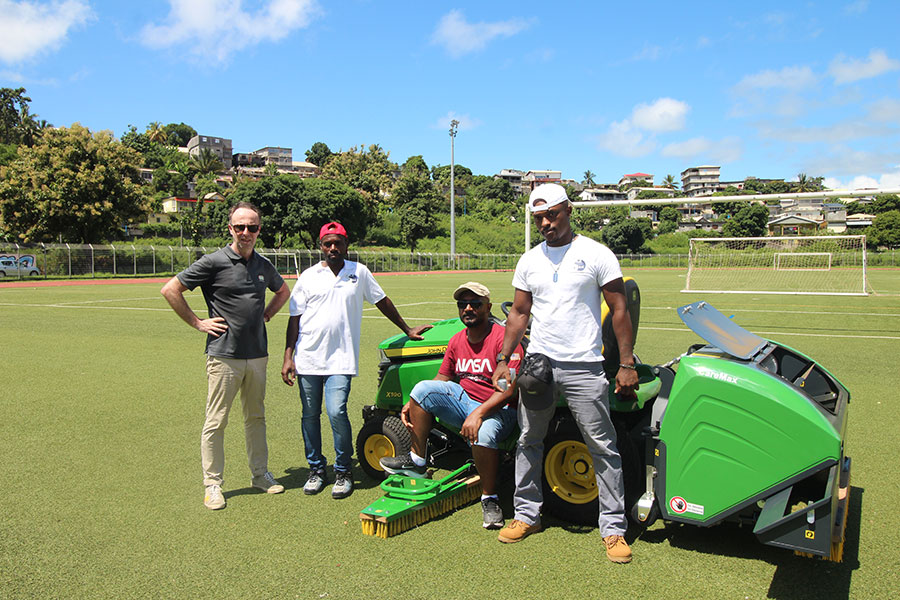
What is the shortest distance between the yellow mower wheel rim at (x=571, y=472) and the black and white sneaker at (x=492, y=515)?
1.21 ft

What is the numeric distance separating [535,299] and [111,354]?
896 cm

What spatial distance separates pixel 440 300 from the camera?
22516 millimetres

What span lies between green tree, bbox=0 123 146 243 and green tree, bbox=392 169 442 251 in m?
35.3

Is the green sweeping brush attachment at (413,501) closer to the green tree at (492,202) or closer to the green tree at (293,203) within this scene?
the green tree at (293,203)

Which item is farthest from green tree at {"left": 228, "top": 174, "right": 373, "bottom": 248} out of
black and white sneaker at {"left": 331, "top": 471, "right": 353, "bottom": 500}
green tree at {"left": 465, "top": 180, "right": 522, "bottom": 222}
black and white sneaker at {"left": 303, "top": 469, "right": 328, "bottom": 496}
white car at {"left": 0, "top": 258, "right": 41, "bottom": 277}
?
black and white sneaker at {"left": 331, "top": 471, "right": 353, "bottom": 500}

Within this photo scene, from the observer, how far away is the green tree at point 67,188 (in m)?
40.2

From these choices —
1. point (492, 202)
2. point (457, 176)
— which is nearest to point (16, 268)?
point (492, 202)

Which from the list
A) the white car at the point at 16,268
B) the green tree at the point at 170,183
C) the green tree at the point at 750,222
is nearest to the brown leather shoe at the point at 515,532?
the white car at the point at 16,268

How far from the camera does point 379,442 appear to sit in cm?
468

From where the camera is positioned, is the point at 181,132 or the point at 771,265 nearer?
the point at 771,265

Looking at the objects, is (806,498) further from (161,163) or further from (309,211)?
(161,163)

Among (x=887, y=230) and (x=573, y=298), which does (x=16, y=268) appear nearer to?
(x=573, y=298)

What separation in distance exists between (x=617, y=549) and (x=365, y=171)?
Answer: 84.9 m

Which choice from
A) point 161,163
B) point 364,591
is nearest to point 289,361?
point 364,591
